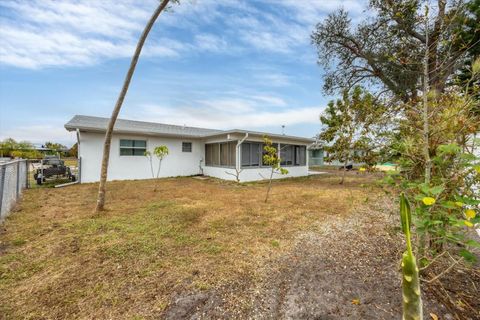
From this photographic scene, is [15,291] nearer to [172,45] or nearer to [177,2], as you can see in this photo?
[177,2]

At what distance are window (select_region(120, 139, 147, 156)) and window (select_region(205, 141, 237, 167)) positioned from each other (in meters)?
3.86

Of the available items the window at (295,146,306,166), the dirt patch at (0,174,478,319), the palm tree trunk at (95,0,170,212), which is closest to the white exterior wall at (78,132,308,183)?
the window at (295,146,306,166)

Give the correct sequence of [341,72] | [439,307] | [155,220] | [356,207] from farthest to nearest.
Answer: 1. [341,72]
2. [356,207]
3. [155,220]
4. [439,307]

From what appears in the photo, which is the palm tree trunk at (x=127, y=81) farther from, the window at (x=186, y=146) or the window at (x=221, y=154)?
the window at (x=186, y=146)

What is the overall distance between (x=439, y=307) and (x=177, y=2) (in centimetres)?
711

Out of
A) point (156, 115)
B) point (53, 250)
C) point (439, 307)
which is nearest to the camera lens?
point (439, 307)

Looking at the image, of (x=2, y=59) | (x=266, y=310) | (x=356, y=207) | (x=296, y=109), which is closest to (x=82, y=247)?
(x=266, y=310)

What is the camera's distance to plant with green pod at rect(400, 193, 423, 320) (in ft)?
3.12

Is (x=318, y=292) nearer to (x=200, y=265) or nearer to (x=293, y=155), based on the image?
(x=200, y=265)

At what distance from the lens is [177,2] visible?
5.04 metres

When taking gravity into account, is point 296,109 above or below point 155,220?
above

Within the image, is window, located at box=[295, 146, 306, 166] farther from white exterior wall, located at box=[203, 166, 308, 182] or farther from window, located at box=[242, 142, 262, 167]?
window, located at box=[242, 142, 262, 167]

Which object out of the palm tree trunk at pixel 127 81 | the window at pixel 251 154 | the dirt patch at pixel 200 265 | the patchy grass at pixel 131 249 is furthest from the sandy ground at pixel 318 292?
the window at pixel 251 154

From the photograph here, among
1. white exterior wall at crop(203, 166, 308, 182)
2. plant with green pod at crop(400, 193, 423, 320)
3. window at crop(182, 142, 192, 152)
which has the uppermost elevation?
window at crop(182, 142, 192, 152)
